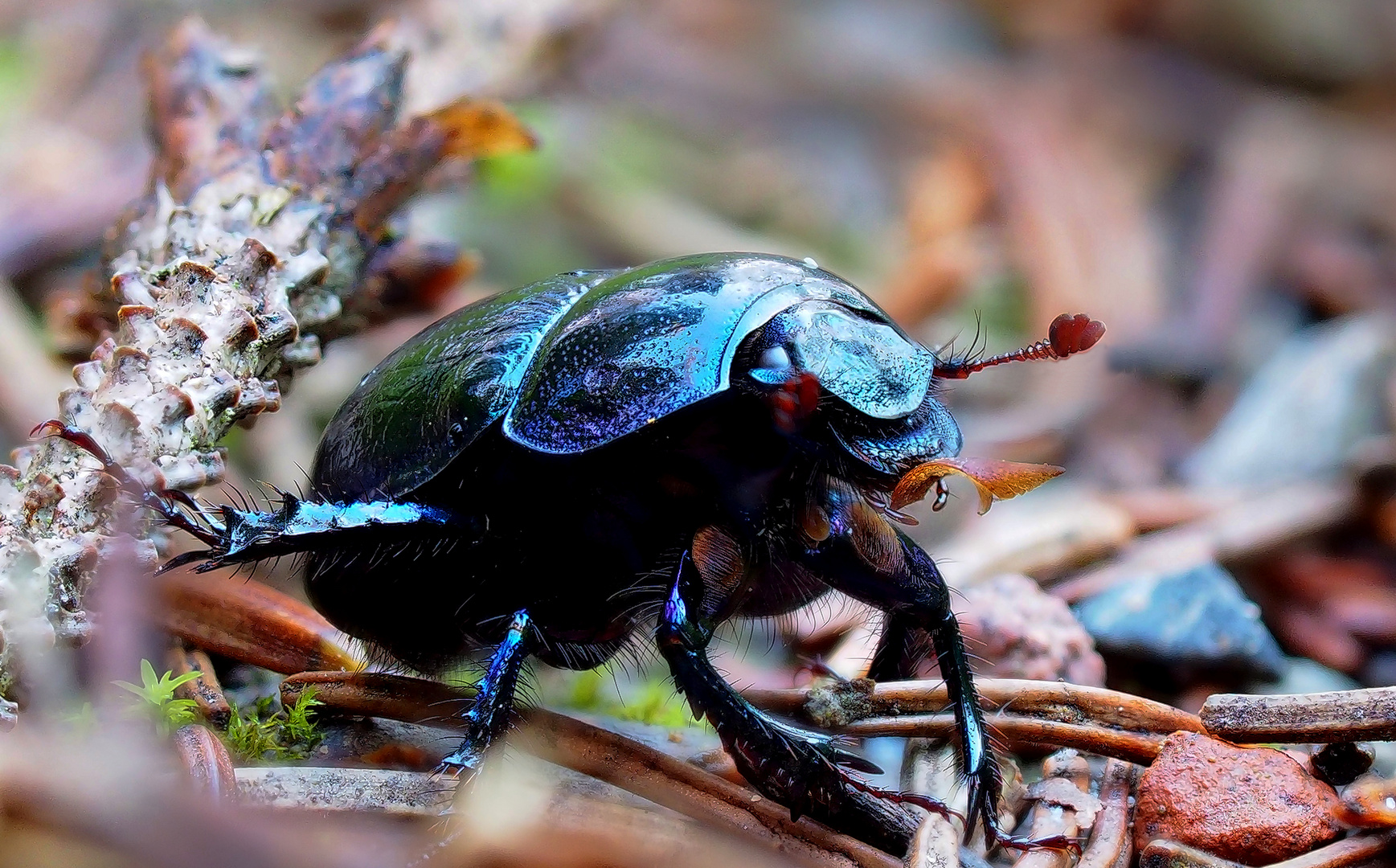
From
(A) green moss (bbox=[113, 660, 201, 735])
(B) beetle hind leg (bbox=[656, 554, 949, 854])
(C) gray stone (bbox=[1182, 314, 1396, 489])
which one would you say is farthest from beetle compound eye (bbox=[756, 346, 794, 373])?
(C) gray stone (bbox=[1182, 314, 1396, 489])

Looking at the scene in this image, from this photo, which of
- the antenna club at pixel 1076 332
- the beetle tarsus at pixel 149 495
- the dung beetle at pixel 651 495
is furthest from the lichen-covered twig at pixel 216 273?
the antenna club at pixel 1076 332

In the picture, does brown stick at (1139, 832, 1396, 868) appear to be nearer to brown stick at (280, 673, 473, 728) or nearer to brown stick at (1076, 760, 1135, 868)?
brown stick at (1076, 760, 1135, 868)

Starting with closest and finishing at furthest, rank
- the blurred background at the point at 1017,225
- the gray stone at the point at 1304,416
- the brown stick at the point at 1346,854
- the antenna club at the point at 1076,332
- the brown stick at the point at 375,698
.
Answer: the brown stick at the point at 1346,854 < the antenna club at the point at 1076,332 < the brown stick at the point at 375,698 < the blurred background at the point at 1017,225 < the gray stone at the point at 1304,416

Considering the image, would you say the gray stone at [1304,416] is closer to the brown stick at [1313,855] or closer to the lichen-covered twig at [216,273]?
the brown stick at [1313,855]

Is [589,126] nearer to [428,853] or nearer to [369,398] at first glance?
[369,398]

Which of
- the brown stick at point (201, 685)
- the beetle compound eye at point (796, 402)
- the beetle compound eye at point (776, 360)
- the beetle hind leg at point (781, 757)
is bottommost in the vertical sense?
the beetle hind leg at point (781, 757)

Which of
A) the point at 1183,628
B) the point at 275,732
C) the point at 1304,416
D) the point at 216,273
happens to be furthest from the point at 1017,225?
the point at 275,732

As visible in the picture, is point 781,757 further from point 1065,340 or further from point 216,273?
point 216,273
